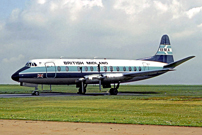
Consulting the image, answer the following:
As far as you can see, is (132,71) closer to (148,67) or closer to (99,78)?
(148,67)

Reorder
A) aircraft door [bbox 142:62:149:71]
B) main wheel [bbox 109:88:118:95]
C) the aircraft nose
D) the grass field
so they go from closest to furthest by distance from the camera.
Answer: the grass field
the aircraft nose
main wheel [bbox 109:88:118:95]
aircraft door [bbox 142:62:149:71]

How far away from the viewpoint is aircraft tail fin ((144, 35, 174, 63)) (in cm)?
5909

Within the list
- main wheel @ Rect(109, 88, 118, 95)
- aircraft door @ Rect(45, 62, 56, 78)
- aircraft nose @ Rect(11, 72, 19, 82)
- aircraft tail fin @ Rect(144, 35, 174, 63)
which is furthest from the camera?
aircraft tail fin @ Rect(144, 35, 174, 63)

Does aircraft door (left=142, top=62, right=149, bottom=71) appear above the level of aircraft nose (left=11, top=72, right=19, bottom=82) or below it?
above

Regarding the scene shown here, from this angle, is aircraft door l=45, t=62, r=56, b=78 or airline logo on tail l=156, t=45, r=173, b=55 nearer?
aircraft door l=45, t=62, r=56, b=78

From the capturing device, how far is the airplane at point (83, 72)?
143ft

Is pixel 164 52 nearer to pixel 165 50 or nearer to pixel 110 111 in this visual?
pixel 165 50

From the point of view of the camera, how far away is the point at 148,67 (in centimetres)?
5525

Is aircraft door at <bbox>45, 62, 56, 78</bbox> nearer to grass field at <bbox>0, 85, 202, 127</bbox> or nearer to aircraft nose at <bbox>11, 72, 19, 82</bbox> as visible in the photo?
aircraft nose at <bbox>11, 72, 19, 82</bbox>

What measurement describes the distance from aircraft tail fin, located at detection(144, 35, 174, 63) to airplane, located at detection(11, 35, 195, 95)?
11.6 ft

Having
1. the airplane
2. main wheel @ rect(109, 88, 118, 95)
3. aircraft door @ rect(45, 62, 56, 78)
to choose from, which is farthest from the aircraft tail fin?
aircraft door @ rect(45, 62, 56, 78)

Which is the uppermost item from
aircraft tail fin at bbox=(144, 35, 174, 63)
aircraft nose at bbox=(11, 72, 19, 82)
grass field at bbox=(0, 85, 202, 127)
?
aircraft tail fin at bbox=(144, 35, 174, 63)

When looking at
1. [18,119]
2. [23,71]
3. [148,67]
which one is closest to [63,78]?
[23,71]

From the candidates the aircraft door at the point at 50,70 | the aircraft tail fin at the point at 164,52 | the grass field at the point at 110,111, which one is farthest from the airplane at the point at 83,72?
the grass field at the point at 110,111
